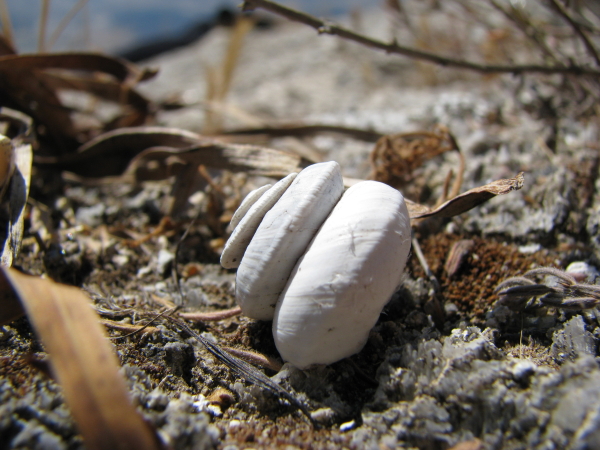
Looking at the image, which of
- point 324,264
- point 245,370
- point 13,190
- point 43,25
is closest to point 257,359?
point 245,370

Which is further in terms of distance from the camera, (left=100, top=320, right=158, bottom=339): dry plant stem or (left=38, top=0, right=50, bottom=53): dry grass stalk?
(left=38, top=0, right=50, bottom=53): dry grass stalk

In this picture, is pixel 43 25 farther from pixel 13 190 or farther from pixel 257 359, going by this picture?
pixel 257 359

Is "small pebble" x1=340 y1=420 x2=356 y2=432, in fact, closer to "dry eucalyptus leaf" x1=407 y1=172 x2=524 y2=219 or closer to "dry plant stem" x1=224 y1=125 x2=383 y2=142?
"dry eucalyptus leaf" x1=407 y1=172 x2=524 y2=219

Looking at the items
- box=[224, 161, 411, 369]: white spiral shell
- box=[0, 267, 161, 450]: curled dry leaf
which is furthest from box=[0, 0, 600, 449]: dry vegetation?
box=[224, 161, 411, 369]: white spiral shell

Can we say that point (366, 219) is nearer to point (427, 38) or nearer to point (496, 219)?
point (496, 219)

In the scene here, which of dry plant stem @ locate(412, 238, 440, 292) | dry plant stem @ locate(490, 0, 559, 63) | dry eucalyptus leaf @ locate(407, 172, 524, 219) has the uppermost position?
dry plant stem @ locate(490, 0, 559, 63)

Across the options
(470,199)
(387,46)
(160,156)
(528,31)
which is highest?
(528,31)
